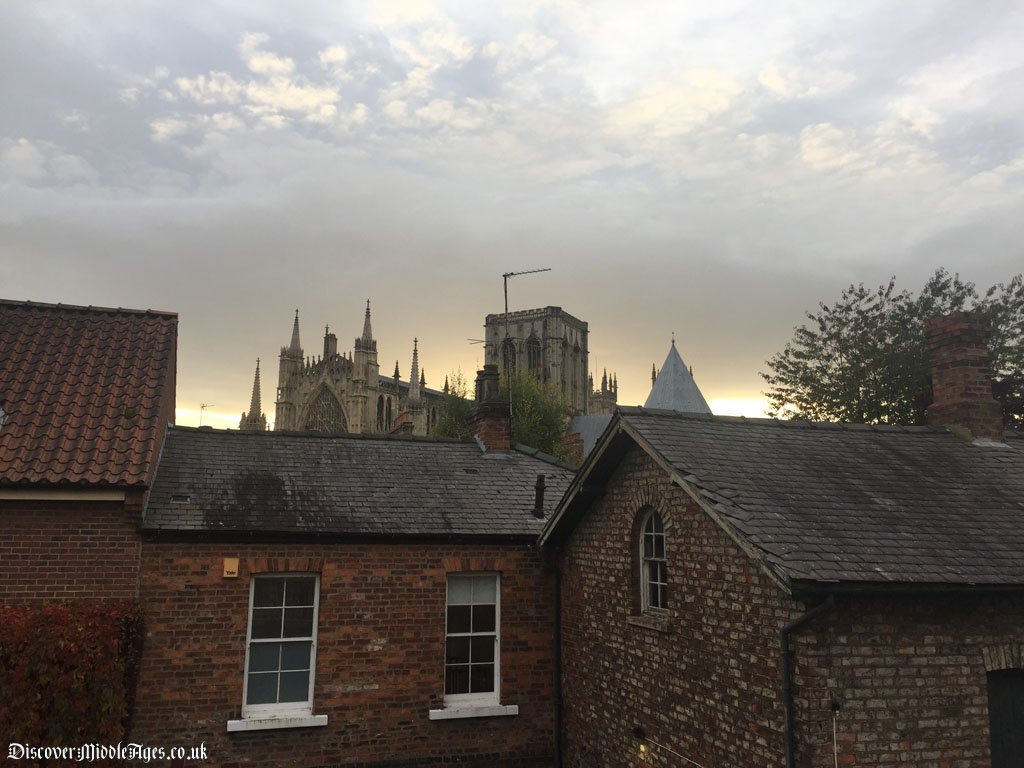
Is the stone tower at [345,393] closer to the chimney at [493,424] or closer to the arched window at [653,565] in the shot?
the chimney at [493,424]

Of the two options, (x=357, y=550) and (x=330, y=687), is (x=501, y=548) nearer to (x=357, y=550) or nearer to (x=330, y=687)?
(x=357, y=550)

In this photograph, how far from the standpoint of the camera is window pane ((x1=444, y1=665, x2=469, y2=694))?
38.3 ft

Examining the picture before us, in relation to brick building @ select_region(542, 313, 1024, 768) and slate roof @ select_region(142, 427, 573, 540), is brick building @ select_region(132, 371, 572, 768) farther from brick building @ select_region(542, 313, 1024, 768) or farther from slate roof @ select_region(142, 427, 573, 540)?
brick building @ select_region(542, 313, 1024, 768)

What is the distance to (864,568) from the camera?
677 centimetres

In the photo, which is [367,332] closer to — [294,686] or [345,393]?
[345,393]

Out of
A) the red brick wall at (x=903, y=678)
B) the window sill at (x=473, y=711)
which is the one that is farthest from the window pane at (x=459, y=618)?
the red brick wall at (x=903, y=678)

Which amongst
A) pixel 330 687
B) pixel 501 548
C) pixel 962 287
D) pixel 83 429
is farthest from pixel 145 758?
pixel 962 287

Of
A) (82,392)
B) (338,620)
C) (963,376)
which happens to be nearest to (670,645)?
(338,620)

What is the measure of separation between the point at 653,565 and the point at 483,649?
3.66 metres

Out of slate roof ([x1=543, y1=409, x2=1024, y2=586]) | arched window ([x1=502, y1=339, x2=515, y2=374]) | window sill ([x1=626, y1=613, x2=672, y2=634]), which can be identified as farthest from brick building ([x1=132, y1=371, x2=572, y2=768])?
arched window ([x1=502, y1=339, x2=515, y2=374])

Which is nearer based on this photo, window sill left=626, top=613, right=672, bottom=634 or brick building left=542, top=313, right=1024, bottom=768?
brick building left=542, top=313, right=1024, bottom=768

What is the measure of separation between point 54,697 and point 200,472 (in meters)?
4.02

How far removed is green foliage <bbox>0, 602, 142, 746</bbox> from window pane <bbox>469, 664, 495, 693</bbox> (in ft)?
16.0

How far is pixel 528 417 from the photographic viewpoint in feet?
149
